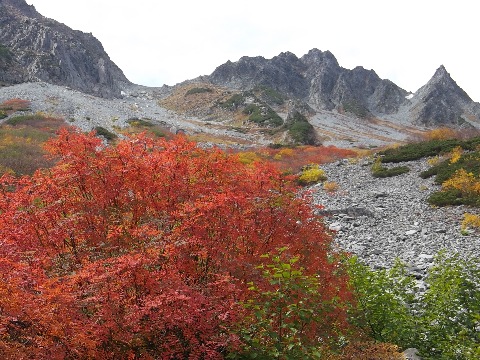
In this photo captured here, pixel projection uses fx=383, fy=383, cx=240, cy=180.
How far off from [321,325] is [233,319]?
2118 mm

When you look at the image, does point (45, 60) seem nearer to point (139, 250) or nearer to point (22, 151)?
point (22, 151)

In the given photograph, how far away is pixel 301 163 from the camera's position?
42.7 m

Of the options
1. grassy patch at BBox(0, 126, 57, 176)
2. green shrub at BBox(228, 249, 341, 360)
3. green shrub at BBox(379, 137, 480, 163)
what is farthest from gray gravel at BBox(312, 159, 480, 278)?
grassy patch at BBox(0, 126, 57, 176)

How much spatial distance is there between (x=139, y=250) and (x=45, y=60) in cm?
11137

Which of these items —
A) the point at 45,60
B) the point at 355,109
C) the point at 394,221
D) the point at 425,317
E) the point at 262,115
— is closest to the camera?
the point at 425,317

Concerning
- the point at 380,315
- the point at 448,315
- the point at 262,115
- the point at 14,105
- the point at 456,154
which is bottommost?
the point at 380,315

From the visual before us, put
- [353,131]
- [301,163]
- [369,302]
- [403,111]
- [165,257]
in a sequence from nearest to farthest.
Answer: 1. [165,257]
2. [369,302]
3. [301,163]
4. [353,131]
5. [403,111]

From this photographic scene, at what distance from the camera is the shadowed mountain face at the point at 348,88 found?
155875 millimetres

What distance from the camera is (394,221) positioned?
21844mm

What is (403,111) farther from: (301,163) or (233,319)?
(233,319)

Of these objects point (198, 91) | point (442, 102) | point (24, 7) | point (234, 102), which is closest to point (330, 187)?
point (234, 102)

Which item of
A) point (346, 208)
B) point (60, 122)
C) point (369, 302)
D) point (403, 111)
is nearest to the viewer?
point (369, 302)

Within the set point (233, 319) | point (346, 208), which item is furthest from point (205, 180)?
point (346, 208)

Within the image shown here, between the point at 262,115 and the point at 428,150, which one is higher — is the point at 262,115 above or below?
above
